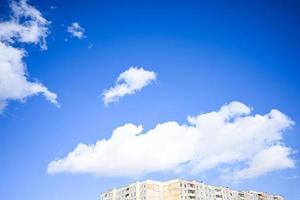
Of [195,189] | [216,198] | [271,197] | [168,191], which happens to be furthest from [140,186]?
[271,197]

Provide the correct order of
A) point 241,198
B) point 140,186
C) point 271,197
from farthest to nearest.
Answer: point 271,197, point 241,198, point 140,186

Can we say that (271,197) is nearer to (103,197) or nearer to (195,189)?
(195,189)

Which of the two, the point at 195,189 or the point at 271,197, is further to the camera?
the point at 271,197

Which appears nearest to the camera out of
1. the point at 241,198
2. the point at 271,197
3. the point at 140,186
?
the point at 140,186

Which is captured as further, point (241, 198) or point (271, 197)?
point (271, 197)

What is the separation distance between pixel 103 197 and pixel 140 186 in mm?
18995

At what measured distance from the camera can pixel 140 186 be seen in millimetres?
109938

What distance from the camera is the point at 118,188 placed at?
4604 inches

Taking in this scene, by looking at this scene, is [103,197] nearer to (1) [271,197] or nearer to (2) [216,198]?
(2) [216,198]

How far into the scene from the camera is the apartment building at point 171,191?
354ft

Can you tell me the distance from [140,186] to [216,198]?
87.9 ft

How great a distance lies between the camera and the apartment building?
107875mm

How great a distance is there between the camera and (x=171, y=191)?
360 ft

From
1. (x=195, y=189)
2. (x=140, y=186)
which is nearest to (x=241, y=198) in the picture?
(x=195, y=189)
